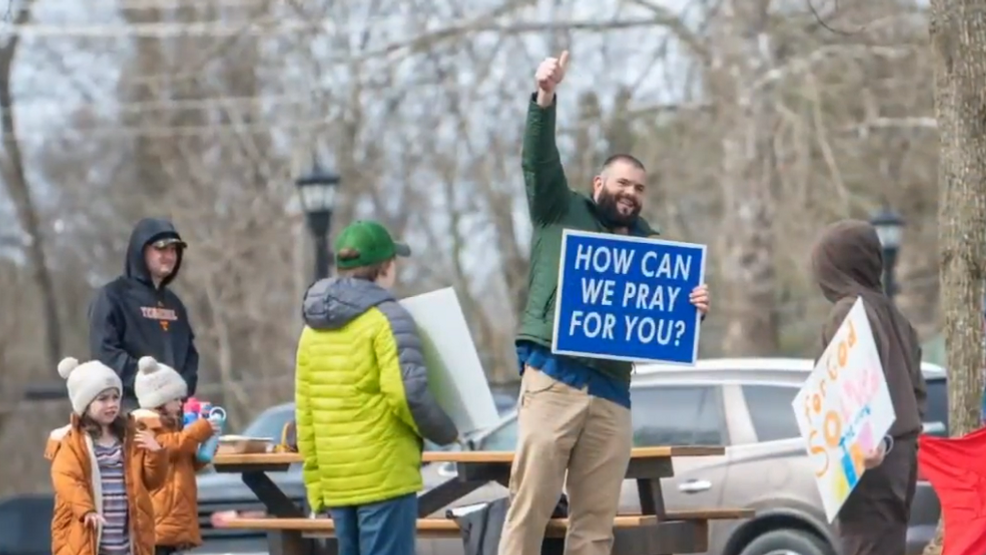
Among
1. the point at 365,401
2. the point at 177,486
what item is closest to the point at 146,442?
the point at 177,486

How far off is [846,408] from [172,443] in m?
2.88

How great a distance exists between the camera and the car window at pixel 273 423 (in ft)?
48.3

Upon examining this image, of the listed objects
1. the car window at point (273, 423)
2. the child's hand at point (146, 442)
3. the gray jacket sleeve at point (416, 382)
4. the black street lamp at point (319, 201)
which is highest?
the black street lamp at point (319, 201)

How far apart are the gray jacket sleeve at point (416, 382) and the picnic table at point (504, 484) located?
0.85m

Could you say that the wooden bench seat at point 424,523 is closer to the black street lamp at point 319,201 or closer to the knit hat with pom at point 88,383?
the knit hat with pom at point 88,383

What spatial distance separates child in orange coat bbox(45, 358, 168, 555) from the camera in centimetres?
830

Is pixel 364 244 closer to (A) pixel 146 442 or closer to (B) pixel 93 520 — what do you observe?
(A) pixel 146 442

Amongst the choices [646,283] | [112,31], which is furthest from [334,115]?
[646,283]

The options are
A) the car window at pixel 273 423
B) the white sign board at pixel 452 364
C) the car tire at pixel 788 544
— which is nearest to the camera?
the white sign board at pixel 452 364

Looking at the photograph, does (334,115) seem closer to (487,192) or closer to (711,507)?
(487,192)

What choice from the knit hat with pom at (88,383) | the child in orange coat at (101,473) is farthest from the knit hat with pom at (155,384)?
the knit hat with pom at (88,383)

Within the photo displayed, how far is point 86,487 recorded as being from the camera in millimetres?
8344

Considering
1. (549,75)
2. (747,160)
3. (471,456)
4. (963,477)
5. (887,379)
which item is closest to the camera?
(549,75)

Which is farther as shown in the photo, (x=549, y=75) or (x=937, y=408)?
(x=937, y=408)
